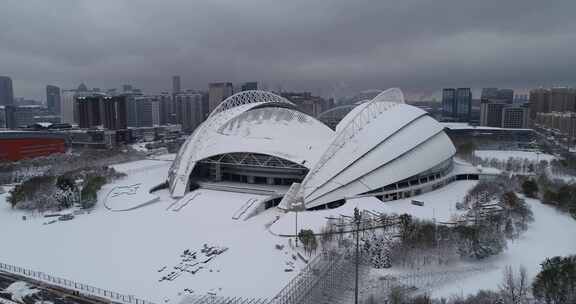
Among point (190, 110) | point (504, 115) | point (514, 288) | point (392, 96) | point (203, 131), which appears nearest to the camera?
point (514, 288)

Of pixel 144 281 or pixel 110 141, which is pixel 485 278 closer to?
pixel 144 281

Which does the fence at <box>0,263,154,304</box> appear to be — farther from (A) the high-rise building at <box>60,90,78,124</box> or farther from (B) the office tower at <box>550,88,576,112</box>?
(B) the office tower at <box>550,88,576,112</box>

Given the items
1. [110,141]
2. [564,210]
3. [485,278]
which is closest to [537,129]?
[564,210]

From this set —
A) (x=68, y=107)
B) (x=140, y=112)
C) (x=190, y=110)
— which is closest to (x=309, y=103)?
(x=190, y=110)

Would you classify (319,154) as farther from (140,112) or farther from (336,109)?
(140,112)

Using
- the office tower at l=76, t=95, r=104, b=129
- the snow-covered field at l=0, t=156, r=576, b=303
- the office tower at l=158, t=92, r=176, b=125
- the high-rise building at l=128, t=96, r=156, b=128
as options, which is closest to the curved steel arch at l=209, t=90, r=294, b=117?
the snow-covered field at l=0, t=156, r=576, b=303
